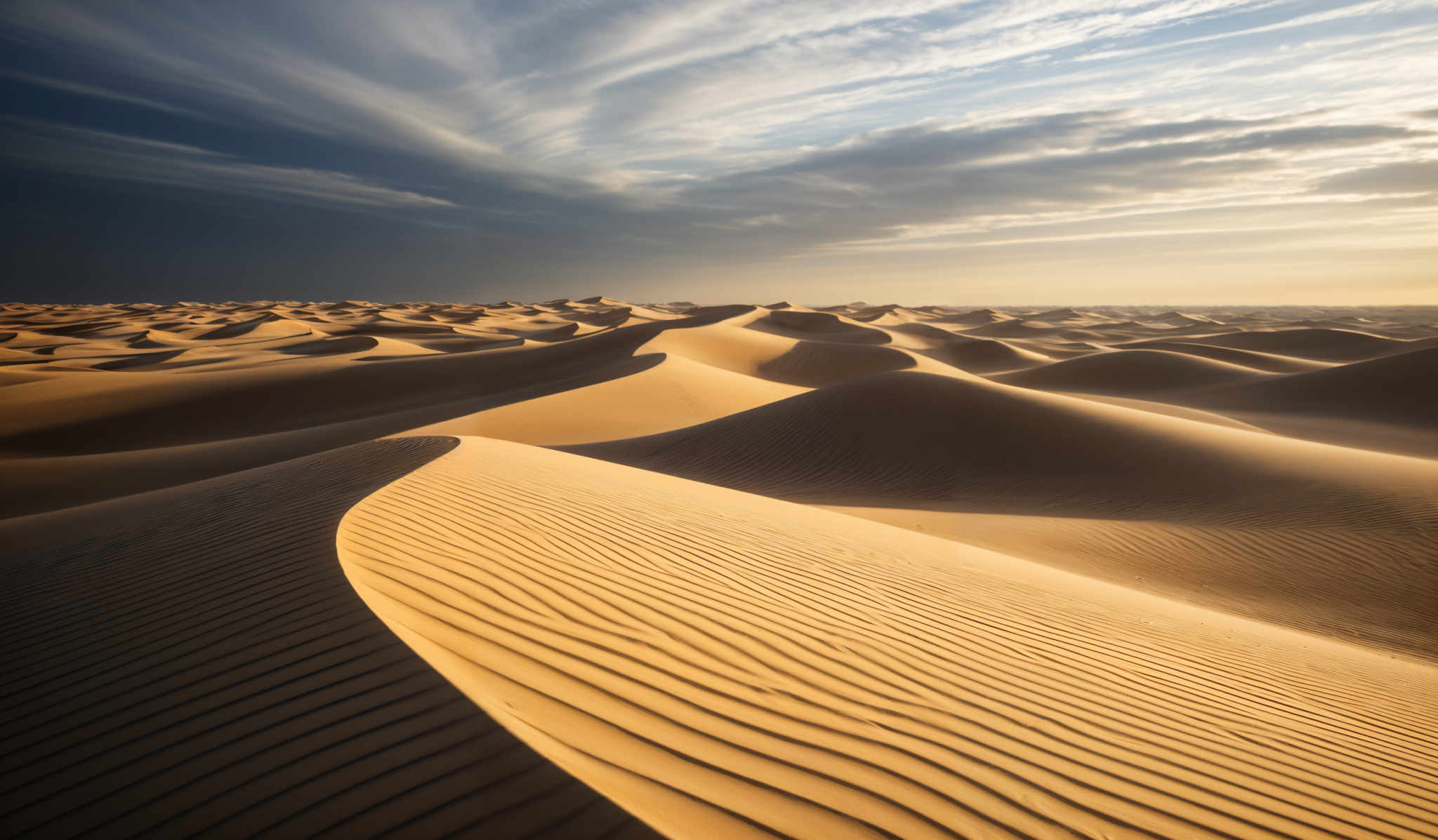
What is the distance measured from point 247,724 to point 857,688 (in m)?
2.51

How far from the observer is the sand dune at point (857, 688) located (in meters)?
2.50

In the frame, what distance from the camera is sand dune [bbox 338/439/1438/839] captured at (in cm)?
250

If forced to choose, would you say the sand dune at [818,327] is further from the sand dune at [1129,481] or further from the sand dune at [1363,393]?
the sand dune at [1129,481]

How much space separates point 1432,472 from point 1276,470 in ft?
7.73

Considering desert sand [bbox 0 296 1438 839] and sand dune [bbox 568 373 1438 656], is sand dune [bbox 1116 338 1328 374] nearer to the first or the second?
sand dune [bbox 568 373 1438 656]

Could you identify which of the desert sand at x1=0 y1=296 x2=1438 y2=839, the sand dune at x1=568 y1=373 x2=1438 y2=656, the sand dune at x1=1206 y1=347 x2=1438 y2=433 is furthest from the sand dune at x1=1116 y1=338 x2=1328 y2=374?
the desert sand at x1=0 y1=296 x2=1438 y2=839

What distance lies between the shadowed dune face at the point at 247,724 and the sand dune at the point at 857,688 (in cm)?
15

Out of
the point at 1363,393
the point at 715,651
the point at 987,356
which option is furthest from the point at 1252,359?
the point at 715,651

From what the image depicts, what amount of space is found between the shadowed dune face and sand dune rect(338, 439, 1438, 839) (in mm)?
155

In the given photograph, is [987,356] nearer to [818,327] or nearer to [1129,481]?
[818,327]

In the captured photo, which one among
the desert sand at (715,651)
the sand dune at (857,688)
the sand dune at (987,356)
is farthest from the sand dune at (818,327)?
the sand dune at (857,688)

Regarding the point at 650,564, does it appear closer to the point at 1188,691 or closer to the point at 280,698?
the point at 280,698

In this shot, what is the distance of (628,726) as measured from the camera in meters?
2.61

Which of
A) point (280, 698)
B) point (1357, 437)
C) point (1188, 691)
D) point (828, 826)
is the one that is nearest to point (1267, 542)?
point (1188, 691)
